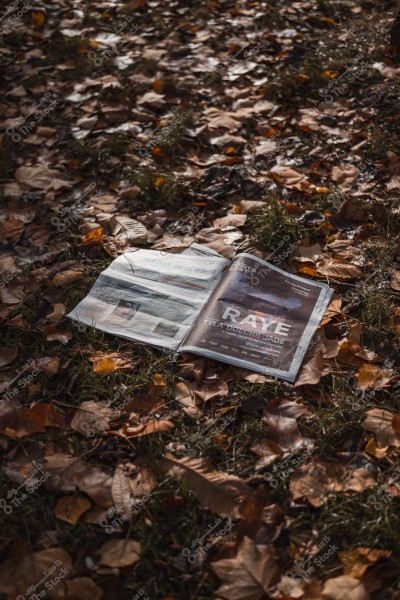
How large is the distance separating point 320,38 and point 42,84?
Result: 1.72m

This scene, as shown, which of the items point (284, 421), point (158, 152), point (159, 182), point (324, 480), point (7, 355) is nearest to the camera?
point (324, 480)

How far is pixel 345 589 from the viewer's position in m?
1.31

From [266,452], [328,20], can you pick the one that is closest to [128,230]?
[266,452]

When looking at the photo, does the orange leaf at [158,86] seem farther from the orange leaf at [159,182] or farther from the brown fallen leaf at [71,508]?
the brown fallen leaf at [71,508]

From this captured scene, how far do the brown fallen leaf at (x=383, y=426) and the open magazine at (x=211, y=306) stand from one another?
27 centimetres

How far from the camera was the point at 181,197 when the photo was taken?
8.27 feet

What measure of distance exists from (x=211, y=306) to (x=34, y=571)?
1.02 meters

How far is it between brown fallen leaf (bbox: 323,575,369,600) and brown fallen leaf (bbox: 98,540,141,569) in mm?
480

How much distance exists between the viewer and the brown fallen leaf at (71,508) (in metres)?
1.49

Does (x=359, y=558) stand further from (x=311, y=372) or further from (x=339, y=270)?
(x=339, y=270)

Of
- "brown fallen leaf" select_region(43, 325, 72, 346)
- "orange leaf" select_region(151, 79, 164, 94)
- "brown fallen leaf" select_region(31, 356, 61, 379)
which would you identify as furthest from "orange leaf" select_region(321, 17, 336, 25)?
"brown fallen leaf" select_region(31, 356, 61, 379)

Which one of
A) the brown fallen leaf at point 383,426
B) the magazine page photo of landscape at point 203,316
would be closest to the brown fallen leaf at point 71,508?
the magazine page photo of landscape at point 203,316

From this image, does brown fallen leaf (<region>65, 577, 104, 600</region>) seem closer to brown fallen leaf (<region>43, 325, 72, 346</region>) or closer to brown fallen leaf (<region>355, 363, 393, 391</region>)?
brown fallen leaf (<region>43, 325, 72, 346</region>)

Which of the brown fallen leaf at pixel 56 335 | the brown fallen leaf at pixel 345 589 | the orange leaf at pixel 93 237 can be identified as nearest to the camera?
the brown fallen leaf at pixel 345 589
